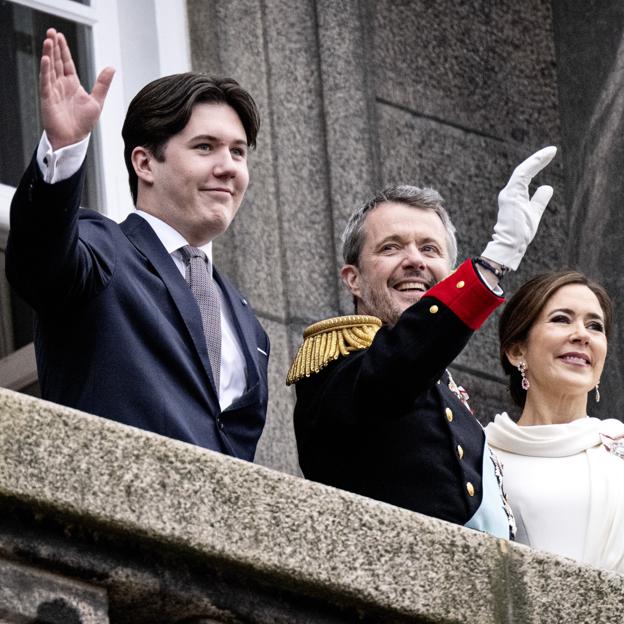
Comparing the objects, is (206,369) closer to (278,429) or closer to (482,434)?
(482,434)

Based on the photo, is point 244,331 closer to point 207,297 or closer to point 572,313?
point 207,297

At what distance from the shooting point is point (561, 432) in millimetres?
5383

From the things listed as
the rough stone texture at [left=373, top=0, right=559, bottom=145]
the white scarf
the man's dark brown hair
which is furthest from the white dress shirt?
the rough stone texture at [left=373, top=0, right=559, bottom=145]

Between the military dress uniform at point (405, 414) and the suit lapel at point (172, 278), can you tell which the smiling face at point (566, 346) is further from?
the suit lapel at point (172, 278)

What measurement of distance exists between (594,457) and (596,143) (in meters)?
2.31

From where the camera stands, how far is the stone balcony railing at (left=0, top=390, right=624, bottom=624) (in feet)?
12.7

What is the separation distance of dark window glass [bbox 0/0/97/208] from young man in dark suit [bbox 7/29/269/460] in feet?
5.45

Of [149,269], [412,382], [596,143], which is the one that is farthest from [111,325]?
[596,143]

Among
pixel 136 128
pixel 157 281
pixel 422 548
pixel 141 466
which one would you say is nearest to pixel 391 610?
pixel 422 548

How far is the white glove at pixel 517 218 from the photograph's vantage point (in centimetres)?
485

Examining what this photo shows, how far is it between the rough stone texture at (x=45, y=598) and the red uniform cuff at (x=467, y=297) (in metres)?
1.16

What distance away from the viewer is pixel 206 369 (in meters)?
4.76

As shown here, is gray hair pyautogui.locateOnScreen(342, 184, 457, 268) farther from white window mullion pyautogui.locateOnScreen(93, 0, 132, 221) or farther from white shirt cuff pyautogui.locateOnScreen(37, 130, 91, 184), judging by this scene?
white window mullion pyautogui.locateOnScreen(93, 0, 132, 221)

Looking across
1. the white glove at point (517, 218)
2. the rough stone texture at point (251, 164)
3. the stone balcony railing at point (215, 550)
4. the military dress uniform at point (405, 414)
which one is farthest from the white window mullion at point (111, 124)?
the stone balcony railing at point (215, 550)
